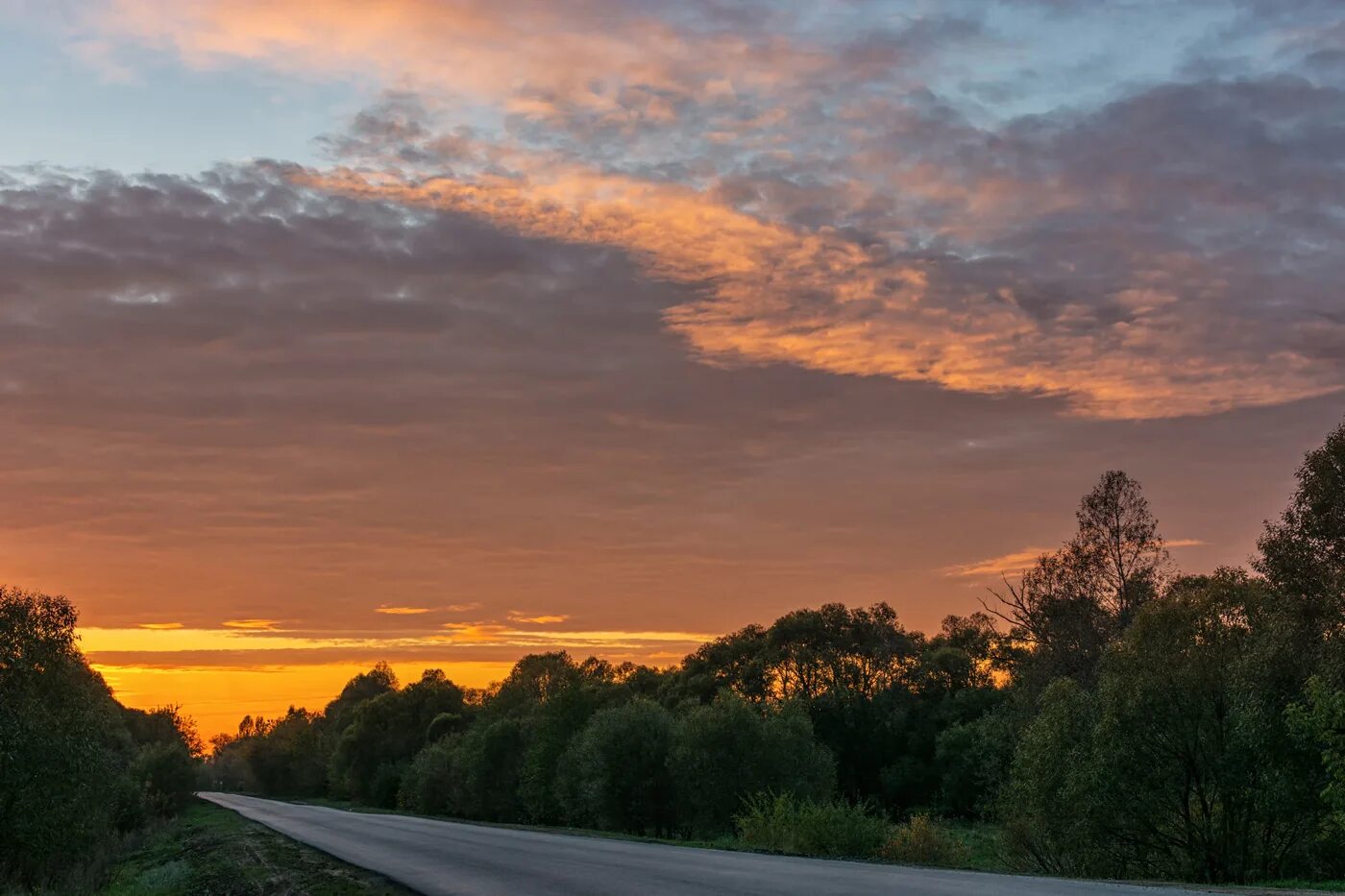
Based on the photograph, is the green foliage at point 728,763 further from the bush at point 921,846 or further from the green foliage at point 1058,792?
the bush at point 921,846

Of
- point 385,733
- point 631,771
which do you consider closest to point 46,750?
point 631,771

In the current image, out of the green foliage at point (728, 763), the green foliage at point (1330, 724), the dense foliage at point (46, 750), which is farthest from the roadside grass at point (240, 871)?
the green foliage at point (728, 763)

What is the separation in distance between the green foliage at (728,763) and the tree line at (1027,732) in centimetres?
15

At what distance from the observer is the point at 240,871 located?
123 feet

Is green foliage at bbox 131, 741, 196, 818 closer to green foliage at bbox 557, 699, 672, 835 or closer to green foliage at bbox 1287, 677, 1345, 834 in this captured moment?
green foliage at bbox 557, 699, 672, 835

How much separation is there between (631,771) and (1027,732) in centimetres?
4093

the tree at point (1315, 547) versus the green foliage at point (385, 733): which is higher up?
the tree at point (1315, 547)

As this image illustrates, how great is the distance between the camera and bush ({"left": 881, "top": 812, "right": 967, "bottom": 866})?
3626 cm

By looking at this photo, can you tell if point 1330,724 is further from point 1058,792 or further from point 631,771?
point 631,771

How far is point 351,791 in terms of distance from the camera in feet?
567

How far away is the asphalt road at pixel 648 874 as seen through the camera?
806 inches

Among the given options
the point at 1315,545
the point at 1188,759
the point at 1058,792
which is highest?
the point at 1315,545

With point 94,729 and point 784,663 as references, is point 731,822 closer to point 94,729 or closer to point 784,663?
point 94,729

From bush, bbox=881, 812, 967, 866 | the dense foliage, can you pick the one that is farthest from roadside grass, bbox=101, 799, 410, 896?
bush, bbox=881, 812, 967, 866
